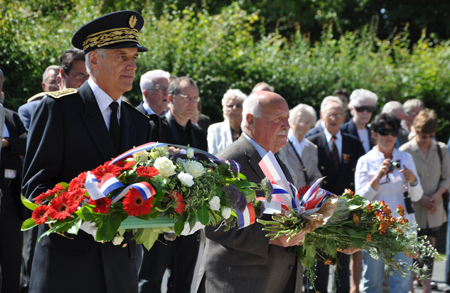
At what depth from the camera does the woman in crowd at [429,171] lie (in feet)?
23.8

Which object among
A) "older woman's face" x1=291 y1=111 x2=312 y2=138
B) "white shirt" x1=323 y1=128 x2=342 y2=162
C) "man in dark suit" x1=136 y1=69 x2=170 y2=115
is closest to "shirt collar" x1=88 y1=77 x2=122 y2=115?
"man in dark suit" x1=136 y1=69 x2=170 y2=115

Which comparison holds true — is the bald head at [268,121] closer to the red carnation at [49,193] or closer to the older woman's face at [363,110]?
the red carnation at [49,193]

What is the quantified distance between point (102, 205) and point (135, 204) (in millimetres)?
158

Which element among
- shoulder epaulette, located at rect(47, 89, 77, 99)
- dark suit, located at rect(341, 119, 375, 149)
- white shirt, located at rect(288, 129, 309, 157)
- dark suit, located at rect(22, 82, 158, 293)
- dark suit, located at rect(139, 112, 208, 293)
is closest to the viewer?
dark suit, located at rect(22, 82, 158, 293)

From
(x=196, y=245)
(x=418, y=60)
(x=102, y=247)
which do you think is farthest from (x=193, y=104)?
(x=418, y=60)

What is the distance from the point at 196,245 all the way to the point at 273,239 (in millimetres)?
2588

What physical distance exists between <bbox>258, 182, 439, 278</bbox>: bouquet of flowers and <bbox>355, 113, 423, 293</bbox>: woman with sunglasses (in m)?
2.35

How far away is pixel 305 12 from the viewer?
23.1 metres

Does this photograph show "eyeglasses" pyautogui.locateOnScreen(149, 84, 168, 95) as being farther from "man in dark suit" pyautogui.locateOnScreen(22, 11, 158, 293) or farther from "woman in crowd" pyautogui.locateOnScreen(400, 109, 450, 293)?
"woman in crowd" pyautogui.locateOnScreen(400, 109, 450, 293)

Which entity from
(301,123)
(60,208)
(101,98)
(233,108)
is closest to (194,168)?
(60,208)

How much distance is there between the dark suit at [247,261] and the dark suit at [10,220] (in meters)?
2.35

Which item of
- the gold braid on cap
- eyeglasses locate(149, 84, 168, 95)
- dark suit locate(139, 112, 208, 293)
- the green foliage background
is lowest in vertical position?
dark suit locate(139, 112, 208, 293)

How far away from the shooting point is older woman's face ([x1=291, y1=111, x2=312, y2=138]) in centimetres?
729

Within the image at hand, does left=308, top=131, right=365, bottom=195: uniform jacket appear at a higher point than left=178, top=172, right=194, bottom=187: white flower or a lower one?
higher
